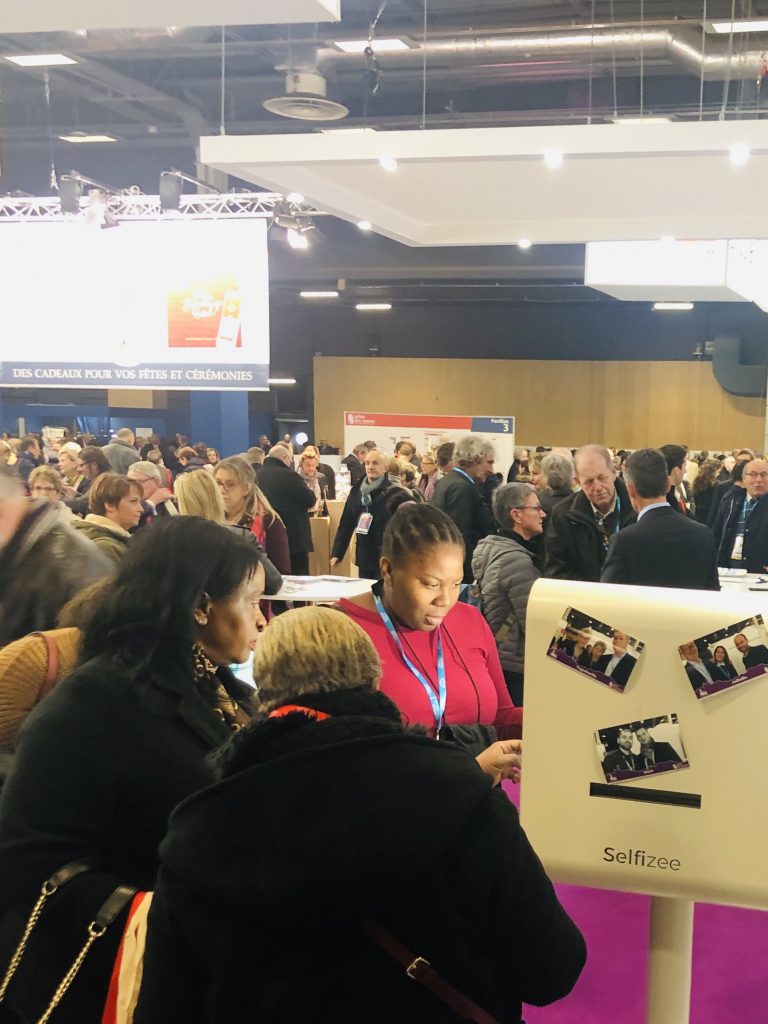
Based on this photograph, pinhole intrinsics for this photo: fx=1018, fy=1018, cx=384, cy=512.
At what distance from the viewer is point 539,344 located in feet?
61.2

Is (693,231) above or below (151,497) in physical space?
above

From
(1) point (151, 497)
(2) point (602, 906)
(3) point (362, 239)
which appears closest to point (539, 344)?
(3) point (362, 239)

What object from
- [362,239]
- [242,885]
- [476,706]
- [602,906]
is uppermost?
[362,239]

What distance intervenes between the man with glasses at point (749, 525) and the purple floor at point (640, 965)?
4265 millimetres

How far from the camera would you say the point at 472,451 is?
6.52m

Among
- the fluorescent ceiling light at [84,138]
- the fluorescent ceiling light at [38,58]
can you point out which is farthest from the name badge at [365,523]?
the fluorescent ceiling light at [84,138]

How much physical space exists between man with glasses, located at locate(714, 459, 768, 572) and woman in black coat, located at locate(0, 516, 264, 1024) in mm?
5323

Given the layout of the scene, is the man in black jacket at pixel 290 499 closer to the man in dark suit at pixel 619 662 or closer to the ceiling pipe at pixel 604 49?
the ceiling pipe at pixel 604 49

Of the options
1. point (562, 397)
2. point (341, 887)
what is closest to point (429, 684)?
point (341, 887)

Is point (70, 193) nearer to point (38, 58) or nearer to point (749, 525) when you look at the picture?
point (38, 58)

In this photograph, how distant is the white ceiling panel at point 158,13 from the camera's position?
115 inches

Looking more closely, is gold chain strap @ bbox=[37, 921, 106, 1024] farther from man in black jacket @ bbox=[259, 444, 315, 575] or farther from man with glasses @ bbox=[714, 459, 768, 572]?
man in black jacket @ bbox=[259, 444, 315, 575]

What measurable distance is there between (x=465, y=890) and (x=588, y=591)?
1.39ft

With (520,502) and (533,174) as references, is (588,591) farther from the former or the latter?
(533,174)
